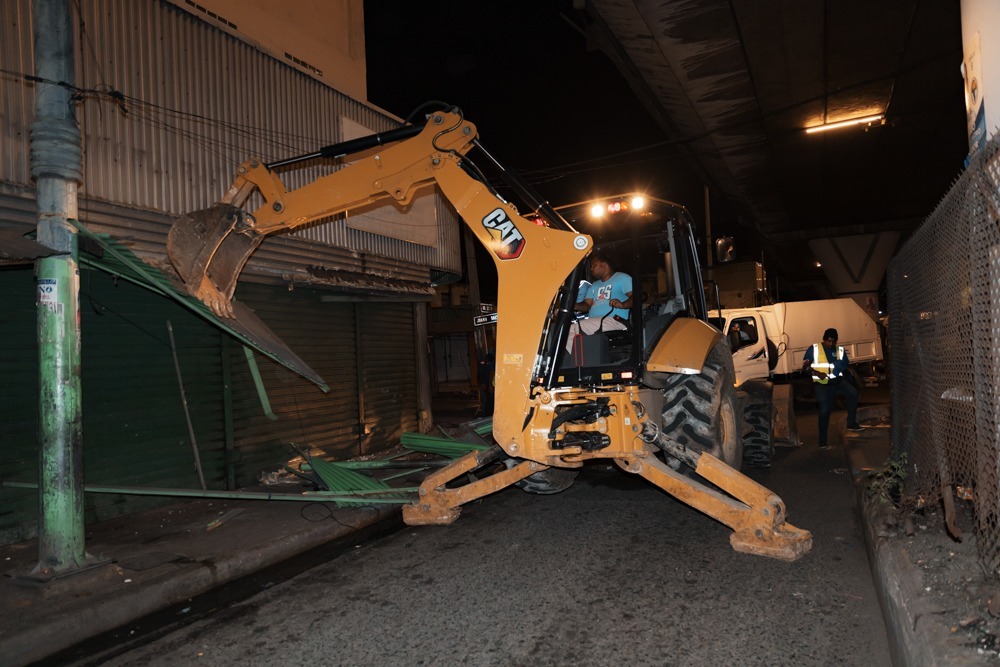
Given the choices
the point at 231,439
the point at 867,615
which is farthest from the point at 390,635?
the point at 231,439

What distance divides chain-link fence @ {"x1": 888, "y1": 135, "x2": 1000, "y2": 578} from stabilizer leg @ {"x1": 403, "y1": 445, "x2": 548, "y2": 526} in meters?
3.26

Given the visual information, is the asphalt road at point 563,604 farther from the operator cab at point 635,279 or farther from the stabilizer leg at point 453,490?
the operator cab at point 635,279

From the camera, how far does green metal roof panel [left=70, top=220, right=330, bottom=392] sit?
5.74 meters

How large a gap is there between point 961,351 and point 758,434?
5.06m

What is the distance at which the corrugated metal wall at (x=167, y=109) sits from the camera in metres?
6.54

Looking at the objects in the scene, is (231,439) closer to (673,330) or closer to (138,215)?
(138,215)

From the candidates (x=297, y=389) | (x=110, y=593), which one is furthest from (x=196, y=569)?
(x=297, y=389)

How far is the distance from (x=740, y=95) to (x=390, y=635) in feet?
45.3

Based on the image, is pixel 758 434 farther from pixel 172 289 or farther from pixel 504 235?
pixel 172 289

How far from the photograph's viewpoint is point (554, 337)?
5.47m

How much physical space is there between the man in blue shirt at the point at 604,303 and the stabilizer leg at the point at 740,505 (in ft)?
3.81

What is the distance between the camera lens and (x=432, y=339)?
94.8 feet

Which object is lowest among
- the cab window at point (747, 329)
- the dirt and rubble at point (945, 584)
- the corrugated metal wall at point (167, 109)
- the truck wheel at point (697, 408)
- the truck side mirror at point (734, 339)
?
the dirt and rubble at point (945, 584)

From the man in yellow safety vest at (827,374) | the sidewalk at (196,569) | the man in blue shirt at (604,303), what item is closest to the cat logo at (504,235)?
the man in blue shirt at (604,303)
